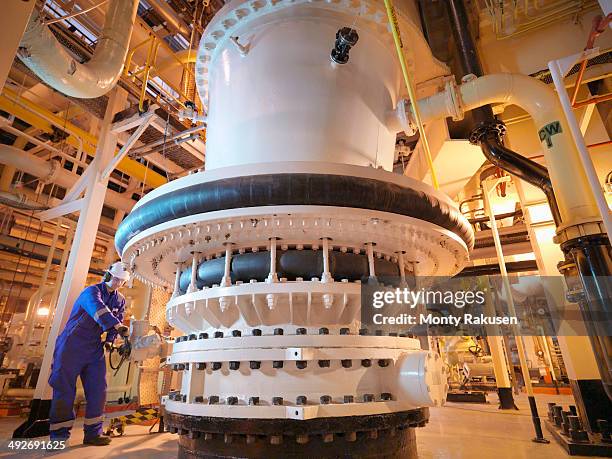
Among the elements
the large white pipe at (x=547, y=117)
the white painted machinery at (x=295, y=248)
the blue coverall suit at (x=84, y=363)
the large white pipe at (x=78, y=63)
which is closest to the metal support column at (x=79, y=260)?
the blue coverall suit at (x=84, y=363)

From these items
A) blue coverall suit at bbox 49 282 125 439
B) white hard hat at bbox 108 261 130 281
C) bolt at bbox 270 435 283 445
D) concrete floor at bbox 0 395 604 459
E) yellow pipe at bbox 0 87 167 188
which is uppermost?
yellow pipe at bbox 0 87 167 188

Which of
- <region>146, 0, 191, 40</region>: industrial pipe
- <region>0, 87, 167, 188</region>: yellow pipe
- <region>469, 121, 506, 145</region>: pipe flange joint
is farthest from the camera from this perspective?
<region>0, 87, 167, 188</region>: yellow pipe

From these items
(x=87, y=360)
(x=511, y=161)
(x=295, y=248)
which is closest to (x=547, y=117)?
(x=511, y=161)

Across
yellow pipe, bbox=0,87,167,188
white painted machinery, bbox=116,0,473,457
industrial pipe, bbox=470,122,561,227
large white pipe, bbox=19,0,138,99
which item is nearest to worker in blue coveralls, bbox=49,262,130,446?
white painted machinery, bbox=116,0,473,457

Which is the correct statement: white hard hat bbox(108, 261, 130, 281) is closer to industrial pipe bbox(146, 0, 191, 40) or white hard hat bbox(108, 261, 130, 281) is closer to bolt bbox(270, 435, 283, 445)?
bolt bbox(270, 435, 283, 445)

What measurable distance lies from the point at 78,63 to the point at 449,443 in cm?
493

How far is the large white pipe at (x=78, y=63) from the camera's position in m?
2.97

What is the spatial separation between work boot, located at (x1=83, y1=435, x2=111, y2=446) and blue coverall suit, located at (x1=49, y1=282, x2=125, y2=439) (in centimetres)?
4

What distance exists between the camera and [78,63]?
3467 millimetres

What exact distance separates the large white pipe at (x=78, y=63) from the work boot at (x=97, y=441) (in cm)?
334

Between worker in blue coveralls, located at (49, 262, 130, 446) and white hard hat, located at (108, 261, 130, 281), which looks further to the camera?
white hard hat, located at (108, 261, 130, 281)

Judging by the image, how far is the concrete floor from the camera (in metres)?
2.92

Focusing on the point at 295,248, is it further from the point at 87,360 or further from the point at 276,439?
the point at 87,360

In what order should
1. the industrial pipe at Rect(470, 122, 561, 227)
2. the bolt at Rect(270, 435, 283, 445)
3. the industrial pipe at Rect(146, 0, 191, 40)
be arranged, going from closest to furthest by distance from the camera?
1. the bolt at Rect(270, 435, 283, 445)
2. the industrial pipe at Rect(470, 122, 561, 227)
3. the industrial pipe at Rect(146, 0, 191, 40)
